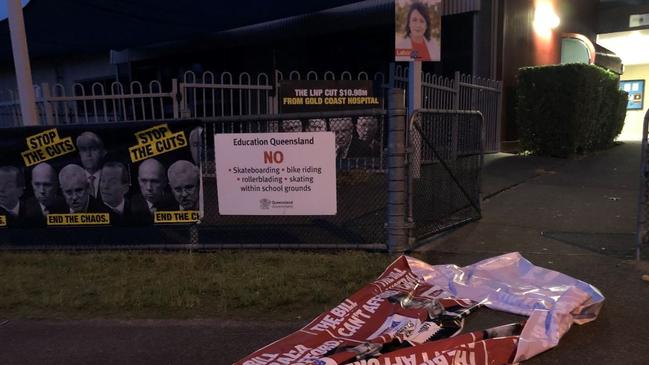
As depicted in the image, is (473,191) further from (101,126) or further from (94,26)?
(94,26)

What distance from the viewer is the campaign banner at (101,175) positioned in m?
A: 5.67

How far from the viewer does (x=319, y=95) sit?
8.99 m

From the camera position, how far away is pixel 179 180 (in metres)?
5.68

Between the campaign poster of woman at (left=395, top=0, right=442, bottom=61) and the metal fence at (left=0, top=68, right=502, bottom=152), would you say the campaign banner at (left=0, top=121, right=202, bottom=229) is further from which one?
the campaign poster of woman at (left=395, top=0, right=442, bottom=61)

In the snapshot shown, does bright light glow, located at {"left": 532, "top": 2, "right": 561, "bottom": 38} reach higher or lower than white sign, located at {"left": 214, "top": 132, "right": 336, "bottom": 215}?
higher

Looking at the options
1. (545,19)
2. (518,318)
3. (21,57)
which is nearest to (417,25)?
(518,318)

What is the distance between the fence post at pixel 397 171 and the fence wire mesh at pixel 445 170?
261 millimetres

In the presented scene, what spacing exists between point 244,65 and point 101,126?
13.4 metres

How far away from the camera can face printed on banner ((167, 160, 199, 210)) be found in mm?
5664

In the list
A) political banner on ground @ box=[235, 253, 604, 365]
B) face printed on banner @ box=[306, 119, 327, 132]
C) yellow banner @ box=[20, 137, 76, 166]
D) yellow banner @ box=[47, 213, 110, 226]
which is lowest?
political banner on ground @ box=[235, 253, 604, 365]

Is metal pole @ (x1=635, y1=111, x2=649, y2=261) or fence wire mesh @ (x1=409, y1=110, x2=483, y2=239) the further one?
fence wire mesh @ (x1=409, y1=110, x2=483, y2=239)

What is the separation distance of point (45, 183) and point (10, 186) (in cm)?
43

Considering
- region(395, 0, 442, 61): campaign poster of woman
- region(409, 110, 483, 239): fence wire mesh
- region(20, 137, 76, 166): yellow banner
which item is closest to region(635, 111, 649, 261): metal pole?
region(409, 110, 483, 239): fence wire mesh

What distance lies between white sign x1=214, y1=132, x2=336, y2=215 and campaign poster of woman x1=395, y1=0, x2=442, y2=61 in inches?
124
